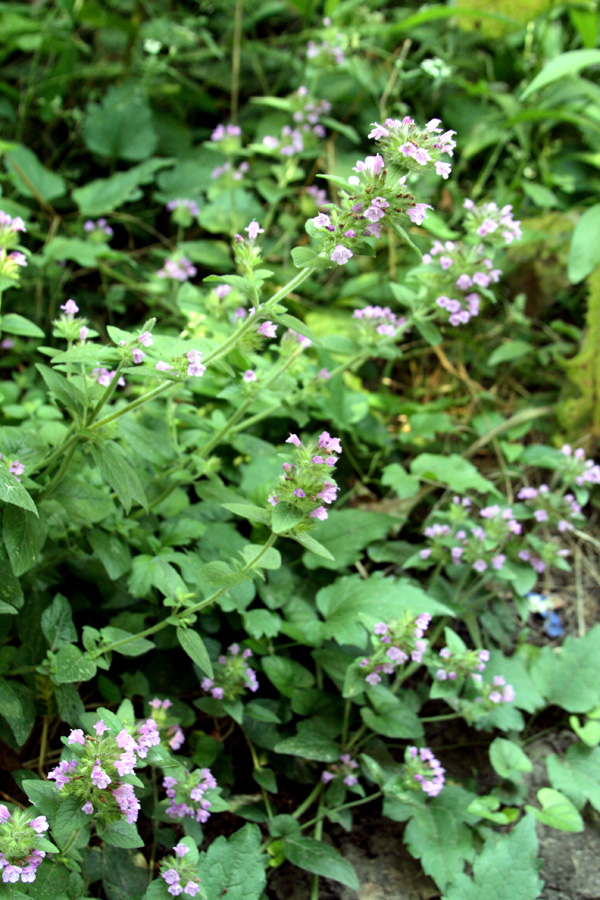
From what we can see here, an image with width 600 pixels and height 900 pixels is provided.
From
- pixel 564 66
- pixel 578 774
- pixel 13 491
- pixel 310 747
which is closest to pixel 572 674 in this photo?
pixel 578 774

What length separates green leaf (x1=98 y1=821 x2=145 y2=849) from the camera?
5.46 ft

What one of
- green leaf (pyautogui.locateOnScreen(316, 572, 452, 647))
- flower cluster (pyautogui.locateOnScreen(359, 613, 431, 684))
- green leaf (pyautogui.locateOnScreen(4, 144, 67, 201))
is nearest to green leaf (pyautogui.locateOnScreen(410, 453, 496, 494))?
green leaf (pyautogui.locateOnScreen(316, 572, 452, 647))

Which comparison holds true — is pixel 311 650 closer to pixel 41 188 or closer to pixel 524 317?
pixel 524 317

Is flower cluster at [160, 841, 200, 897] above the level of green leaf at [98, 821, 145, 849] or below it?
below

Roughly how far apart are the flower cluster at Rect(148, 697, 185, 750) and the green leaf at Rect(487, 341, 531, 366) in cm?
206

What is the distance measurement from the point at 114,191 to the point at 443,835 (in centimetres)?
301

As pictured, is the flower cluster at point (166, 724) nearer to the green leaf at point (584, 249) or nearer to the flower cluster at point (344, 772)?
the flower cluster at point (344, 772)

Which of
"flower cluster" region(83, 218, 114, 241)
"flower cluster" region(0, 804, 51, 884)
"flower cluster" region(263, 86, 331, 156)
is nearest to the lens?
"flower cluster" region(0, 804, 51, 884)

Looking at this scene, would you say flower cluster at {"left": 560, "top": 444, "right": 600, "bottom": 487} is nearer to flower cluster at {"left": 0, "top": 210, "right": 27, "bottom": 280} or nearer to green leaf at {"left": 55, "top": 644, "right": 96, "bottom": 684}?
green leaf at {"left": 55, "top": 644, "right": 96, "bottom": 684}

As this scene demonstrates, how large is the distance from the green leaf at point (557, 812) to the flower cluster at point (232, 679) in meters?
0.93

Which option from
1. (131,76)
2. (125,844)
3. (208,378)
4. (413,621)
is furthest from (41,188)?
(125,844)

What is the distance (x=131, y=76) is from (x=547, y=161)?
2.23 m

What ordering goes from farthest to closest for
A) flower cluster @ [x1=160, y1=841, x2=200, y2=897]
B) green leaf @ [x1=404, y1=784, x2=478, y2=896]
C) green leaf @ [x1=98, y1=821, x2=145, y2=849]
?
green leaf @ [x1=404, y1=784, x2=478, y2=896] → flower cluster @ [x1=160, y1=841, x2=200, y2=897] → green leaf @ [x1=98, y1=821, x2=145, y2=849]

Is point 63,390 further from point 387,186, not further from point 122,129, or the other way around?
point 122,129
